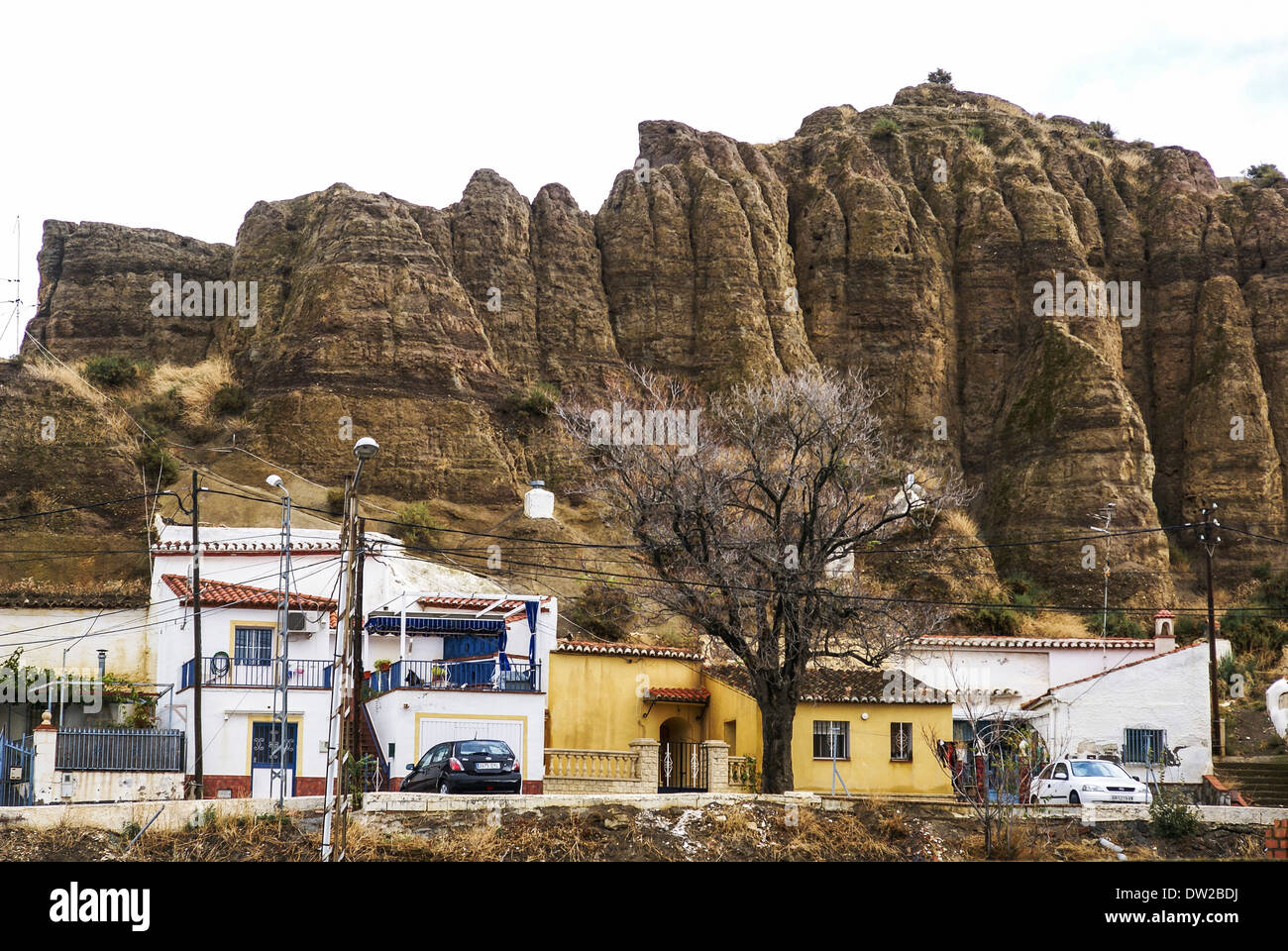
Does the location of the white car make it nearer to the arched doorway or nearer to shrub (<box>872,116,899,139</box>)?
the arched doorway

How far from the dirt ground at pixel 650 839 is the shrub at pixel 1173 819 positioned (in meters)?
0.14

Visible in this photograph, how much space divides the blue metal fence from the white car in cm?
1831

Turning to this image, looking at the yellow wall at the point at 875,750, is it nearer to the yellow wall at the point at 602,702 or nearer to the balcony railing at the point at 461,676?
the yellow wall at the point at 602,702

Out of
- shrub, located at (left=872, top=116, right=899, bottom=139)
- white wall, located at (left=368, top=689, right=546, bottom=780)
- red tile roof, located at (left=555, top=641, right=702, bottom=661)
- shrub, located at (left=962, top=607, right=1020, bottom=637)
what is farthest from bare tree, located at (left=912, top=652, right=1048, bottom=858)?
shrub, located at (left=872, top=116, right=899, bottom=139)

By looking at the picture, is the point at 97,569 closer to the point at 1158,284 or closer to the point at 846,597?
the point at 846,597

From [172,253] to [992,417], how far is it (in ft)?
131

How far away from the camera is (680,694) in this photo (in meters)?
38.0

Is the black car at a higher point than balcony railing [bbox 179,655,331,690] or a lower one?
lower

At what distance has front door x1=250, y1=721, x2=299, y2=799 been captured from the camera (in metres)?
32.2

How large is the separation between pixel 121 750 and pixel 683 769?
13.0 m

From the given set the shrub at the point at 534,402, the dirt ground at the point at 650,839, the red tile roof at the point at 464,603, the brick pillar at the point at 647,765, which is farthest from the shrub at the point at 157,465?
the dirt ground at the point at 650,839

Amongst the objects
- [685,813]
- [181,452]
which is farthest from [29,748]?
[181,452]

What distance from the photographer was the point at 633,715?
37.7m

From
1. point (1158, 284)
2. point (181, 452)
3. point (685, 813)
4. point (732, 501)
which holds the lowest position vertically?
point (685, 813)
